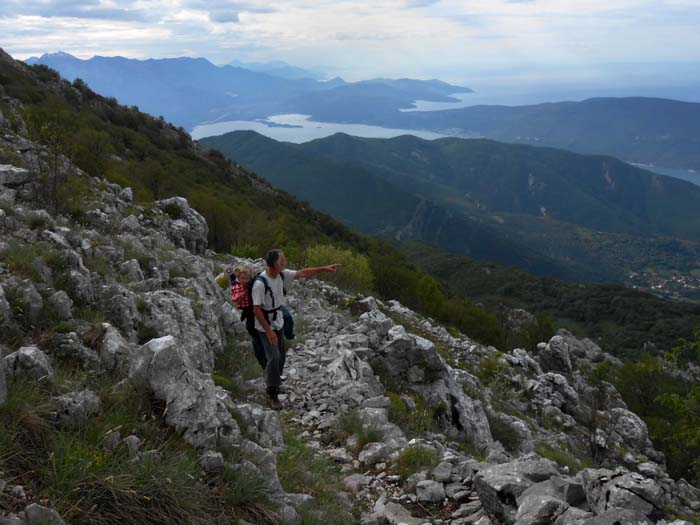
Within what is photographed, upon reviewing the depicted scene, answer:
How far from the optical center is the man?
323 inches

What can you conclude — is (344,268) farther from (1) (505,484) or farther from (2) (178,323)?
(1) (505,484)

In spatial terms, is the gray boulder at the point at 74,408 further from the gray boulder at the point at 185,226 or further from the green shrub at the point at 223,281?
the gray boulder at the point at 185,226

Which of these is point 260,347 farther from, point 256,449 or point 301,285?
point 301,285

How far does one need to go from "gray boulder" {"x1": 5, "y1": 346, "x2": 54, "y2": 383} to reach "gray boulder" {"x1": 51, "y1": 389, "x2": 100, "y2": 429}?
465mm

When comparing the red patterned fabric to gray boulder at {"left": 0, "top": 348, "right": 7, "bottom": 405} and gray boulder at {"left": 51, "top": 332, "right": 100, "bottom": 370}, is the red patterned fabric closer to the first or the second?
gray boulder at {"left": 51, "top": 332, "right": 100, "bottom": 370}

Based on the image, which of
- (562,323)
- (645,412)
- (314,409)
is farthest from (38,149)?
(562,323)

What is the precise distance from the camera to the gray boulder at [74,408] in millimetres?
4531

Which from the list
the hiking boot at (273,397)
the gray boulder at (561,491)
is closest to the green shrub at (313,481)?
the hiking boot at (273,397)

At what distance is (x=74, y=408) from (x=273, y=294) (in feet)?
13.4

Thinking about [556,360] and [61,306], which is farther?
[556,360]

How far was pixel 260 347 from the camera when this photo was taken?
29.6ft

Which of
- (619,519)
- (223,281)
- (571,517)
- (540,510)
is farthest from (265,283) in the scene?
(223,281)

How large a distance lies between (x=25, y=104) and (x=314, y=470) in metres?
42.6

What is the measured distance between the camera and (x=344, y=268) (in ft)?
94.1
